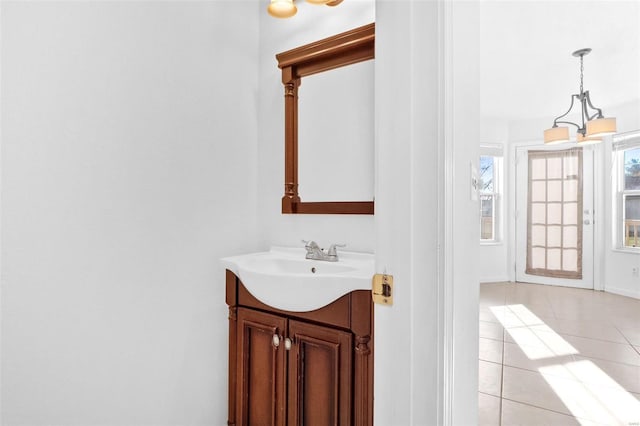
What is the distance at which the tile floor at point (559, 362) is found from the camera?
6.28 ft

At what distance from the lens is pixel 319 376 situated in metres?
1.33

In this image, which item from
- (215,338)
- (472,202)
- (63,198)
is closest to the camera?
(472,202)

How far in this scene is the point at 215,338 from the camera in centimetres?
179

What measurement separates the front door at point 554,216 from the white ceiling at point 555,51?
0.84 meters

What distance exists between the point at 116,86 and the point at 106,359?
1.08 meters

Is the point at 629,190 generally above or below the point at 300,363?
above

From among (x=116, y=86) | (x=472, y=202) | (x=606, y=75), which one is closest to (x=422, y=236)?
(x=472, y=202)

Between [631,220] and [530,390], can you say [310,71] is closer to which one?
[530,390]

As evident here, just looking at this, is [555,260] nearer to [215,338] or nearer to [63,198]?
[215,338]

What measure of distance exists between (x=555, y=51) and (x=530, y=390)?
282cm

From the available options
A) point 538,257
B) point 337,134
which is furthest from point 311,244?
point 538,257

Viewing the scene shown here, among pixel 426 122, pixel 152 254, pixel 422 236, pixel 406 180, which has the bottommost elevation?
pixel 152 254

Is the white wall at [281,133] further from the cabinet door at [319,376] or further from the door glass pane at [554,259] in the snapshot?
the door glass pane at [554,259]

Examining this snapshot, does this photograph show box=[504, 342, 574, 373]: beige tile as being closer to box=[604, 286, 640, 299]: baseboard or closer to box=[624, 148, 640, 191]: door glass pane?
box=[604, 286, 640, 299]: baseboard
